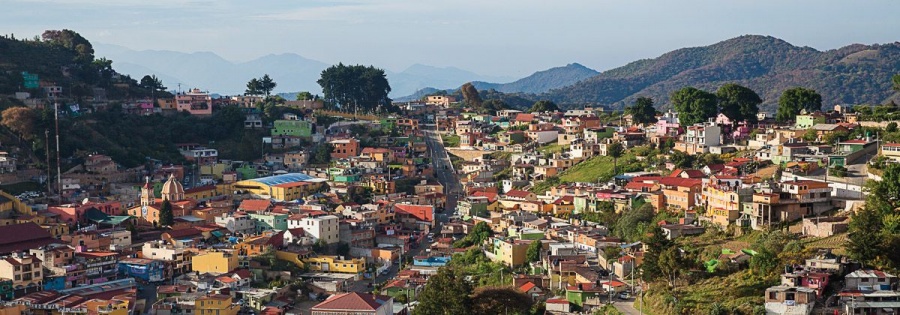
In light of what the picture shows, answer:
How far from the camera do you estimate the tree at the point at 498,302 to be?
15992 mm

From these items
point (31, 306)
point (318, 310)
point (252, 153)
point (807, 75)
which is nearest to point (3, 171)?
point (252, 153)

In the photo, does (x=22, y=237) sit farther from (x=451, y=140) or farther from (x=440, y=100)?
(x=440, y=100)

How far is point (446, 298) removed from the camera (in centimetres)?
1580

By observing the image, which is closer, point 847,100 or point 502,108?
point 502,108

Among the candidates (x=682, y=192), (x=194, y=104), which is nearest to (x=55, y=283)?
(x=682, y=192)

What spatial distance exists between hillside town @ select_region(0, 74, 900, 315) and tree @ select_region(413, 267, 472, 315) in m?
0.03

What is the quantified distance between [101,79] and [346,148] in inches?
385

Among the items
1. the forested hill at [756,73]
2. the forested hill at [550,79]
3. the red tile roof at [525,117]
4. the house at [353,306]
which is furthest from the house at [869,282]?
the forested hill at [550,79]

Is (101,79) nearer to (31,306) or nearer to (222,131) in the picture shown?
(222,131)

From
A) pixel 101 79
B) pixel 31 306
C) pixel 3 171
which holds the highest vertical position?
pixel 101 79

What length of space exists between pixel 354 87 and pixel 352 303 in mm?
24121

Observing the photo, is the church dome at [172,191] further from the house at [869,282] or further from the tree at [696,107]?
the house at [869,282]

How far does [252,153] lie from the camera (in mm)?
32844

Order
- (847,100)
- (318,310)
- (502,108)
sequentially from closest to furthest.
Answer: (318,310)
(502,108)
(847,100)
